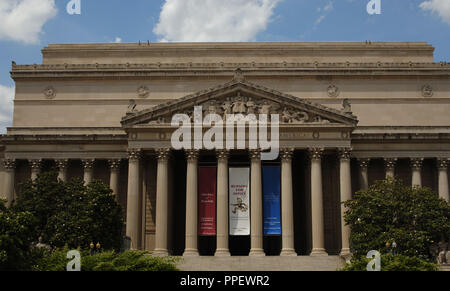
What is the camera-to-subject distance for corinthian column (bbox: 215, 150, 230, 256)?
61.0 meters

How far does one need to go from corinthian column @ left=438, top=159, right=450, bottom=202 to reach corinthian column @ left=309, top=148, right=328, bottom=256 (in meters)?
15.0

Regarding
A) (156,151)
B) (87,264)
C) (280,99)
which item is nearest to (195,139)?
(156,151)

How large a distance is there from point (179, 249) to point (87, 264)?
3086cm

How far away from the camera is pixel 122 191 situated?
231ft

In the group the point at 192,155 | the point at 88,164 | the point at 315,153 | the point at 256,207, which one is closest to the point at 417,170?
the point at 315,153

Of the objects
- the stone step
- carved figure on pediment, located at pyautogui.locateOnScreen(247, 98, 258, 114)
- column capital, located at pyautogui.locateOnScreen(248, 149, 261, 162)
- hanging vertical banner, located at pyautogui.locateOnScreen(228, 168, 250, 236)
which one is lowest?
the stone step

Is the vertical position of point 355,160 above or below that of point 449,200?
above

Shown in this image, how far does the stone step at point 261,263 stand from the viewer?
55.7 m

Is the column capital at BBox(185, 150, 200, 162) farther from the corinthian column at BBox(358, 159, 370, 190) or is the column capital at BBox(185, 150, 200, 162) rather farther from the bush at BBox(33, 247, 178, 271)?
the bush at BBox(33, 247, 178, 271)

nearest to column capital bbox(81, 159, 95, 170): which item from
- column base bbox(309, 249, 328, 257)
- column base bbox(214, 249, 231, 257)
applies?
column base bbox(214, 249, 231, 257)

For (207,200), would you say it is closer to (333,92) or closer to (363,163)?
(363,163)

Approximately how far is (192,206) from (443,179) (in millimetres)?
28522
